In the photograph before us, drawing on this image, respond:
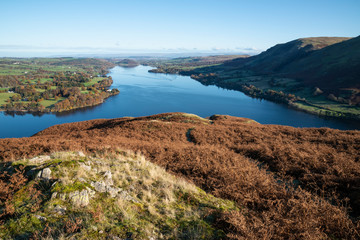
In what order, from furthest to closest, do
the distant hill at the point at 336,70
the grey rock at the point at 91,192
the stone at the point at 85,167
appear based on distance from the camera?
1. the distant hill at the point at 336,70
2. the stone at the point at 85,167
3. the grey rock at the point at 91,192

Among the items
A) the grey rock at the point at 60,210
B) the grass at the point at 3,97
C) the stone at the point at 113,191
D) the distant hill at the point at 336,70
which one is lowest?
the grass at the point at 3,97

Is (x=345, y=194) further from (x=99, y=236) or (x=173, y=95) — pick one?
(x=173, y=95)

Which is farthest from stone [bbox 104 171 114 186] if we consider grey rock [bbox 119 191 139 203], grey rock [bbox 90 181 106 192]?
grey rock [bbox 119 191 139 203]

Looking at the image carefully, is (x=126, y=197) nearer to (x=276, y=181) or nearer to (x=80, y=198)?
(x=80, y=198)

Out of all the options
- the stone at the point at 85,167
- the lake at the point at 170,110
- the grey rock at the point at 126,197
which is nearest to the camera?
the grey rock at the point at 126,197

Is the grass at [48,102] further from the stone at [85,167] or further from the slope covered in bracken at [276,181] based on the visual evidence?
the stone at [85,167]

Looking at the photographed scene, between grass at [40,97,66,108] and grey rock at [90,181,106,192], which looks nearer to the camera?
grey rock at [90,181,106,192]

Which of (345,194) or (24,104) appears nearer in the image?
(345,194)

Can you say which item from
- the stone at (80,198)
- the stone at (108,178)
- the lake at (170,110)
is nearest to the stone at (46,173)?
the stone at (80,198)

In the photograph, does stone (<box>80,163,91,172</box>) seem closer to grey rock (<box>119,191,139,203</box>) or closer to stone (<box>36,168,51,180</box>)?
stone (<box>36,168,51,180</box>)

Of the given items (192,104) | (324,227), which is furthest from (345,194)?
(192,104)

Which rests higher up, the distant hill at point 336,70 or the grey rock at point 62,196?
the distant hill at point 336,70
